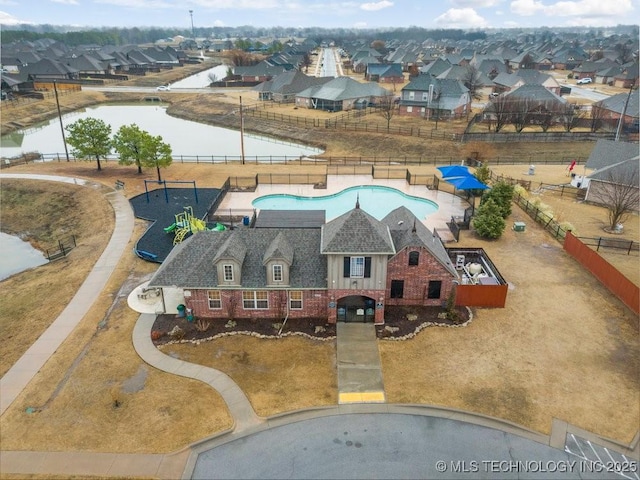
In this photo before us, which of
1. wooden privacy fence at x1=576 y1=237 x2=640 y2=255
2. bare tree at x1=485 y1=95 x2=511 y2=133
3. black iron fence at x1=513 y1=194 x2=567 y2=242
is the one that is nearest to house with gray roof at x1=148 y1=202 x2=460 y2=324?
black iron fence at x1=513 y1=194 x2=567 y2=242

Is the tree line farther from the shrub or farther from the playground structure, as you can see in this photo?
the shrub

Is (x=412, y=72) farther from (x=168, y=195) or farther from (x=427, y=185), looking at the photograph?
(x=168, y=195)

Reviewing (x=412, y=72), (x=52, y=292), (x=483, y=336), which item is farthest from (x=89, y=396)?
(x=412, y=72)

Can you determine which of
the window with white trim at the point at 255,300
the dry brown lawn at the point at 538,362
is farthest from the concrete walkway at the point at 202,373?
the dry brown lawn at the point at 538,362

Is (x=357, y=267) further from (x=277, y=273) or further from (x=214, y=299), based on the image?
(x=214, y=299)

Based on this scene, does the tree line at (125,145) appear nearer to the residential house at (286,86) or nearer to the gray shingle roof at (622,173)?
the gray shingle roof at (622,173)

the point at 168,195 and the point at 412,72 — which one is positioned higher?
the point at 412,72

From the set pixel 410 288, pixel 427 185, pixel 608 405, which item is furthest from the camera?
pixel 427 185
